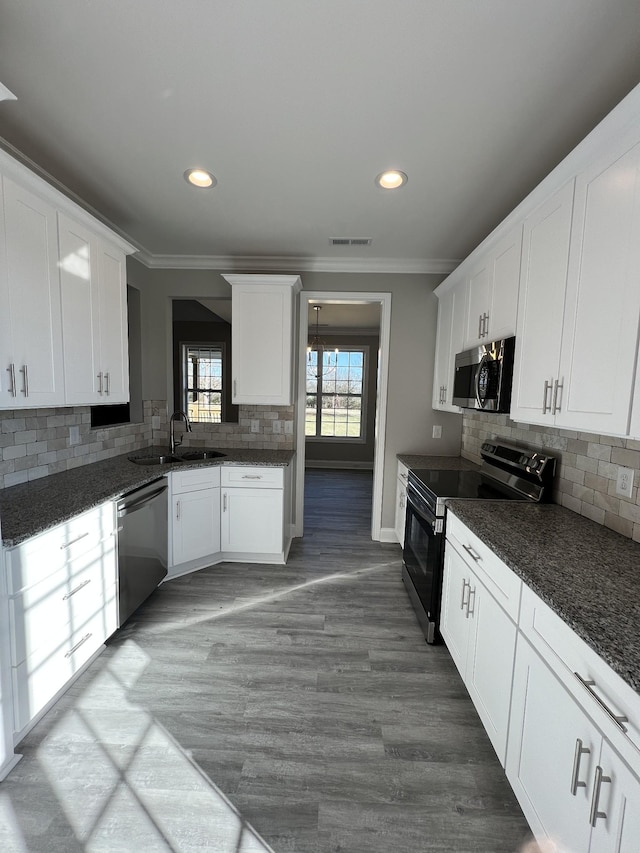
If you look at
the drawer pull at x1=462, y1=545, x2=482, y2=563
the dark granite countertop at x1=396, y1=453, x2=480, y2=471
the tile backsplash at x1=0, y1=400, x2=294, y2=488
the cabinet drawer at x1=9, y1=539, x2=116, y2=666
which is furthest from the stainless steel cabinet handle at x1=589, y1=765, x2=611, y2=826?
the tile backsplash at x1=0, y1=400, x2=294, y2=488

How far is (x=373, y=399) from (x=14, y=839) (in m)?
6.70

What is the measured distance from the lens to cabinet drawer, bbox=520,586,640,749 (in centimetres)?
85

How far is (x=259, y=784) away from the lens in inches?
57.9

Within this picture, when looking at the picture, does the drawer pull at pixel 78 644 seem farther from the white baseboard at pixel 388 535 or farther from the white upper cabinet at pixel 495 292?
the white upper cabinet at pixel 495 292

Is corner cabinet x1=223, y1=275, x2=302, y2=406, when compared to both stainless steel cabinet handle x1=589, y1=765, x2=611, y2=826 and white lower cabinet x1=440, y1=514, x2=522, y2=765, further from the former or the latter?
stainless steel cabinet handle x1=589, y1=765, x2=611, y2=826

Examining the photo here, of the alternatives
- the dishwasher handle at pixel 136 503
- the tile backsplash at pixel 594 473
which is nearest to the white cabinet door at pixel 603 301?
the tile backsplash at pixel 594 473

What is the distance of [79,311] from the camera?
2.22 metres

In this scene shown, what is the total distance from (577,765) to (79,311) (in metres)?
2.85

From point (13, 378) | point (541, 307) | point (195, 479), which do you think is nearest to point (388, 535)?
point (195, 479)

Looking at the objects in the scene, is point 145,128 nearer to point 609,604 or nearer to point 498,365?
point 498,365

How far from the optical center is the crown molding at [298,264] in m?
3.54

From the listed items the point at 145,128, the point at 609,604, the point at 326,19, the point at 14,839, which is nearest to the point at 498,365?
the point at 609,604

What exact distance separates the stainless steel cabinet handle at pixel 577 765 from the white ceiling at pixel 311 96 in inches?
84.1

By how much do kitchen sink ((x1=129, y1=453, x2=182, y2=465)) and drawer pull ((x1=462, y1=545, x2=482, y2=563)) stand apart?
2261mm
